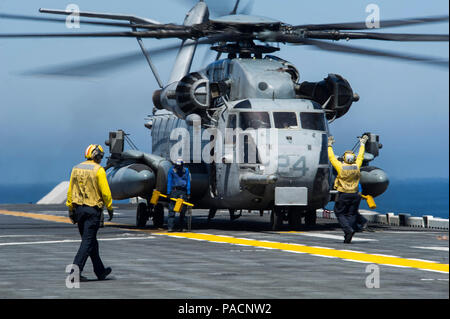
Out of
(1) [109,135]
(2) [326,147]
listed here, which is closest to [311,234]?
(2) [326,147]

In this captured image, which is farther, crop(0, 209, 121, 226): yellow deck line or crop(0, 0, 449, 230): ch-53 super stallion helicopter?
crop(0, 209, 121, 226): yellow deck line

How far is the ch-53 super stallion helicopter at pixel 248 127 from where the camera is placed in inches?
841

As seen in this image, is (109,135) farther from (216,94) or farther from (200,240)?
(200,240)

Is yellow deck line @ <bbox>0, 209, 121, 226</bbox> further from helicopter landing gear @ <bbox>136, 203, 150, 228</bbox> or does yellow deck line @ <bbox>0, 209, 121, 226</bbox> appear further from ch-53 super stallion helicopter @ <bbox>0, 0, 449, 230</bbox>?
ch-53 super stallion helicopter @ <bbox>0, 0, 449, 230</bbox>

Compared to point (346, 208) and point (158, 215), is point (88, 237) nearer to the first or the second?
point (346, 208)

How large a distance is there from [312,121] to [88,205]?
10.5 m

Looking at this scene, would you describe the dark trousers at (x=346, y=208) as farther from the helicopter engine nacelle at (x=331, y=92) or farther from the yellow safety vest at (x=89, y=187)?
the yellow safety vest at (x=89, y=187)

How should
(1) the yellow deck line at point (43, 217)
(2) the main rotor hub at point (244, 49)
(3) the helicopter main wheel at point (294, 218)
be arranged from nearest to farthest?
(3) the helicopter main wheel at point (294, 218), (2) the main rotor hub at point (244, 49), (1) the yellow deck line at point (43, 217)

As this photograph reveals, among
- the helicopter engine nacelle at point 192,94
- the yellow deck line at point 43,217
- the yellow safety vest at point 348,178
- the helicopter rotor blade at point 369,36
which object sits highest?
the helicopter rotor blade at point 369,36

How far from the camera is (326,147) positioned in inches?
882

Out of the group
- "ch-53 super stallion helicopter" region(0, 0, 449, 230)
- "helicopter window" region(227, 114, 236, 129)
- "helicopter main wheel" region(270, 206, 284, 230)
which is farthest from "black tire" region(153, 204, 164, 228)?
"helicopter window" region(227, 114, 236, 129)

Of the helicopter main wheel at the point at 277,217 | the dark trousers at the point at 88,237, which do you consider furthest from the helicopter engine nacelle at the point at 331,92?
the dark trousers at the point at 88,237

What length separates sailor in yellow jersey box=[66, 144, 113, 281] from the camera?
42.3 ft
